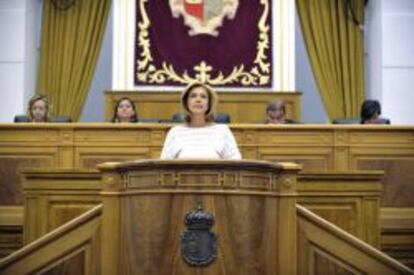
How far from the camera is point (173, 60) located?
877cm

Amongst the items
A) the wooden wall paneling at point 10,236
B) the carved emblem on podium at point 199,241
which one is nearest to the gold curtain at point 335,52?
the wooden wall paneling at point 10,236

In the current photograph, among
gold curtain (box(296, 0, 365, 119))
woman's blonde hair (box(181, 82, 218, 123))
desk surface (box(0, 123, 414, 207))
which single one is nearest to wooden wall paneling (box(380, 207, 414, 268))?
desk surface (box(0, 123, 414, 207))

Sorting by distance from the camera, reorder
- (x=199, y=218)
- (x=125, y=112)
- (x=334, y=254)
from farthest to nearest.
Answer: (x=125, y=112), (x=334, y=254), (x=199, y=218)

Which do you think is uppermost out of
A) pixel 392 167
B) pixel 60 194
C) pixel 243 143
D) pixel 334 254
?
pixel 243 143

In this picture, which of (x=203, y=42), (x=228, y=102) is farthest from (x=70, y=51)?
(x=228, y=102)

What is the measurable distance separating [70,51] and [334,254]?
5.77m

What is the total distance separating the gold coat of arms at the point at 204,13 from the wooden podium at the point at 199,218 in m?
5.20

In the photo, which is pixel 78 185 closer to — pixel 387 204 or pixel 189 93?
pixel 189 93

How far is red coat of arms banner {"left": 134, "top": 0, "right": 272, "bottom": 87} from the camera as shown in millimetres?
8703

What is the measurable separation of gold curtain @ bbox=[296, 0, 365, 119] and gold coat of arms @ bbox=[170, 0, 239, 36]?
90 centimetres

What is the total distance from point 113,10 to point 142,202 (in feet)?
18.0

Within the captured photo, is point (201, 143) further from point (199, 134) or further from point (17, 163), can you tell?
point (17, 163)

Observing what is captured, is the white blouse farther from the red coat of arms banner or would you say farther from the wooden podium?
the red coat of arms banner

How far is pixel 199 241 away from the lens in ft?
12.1
